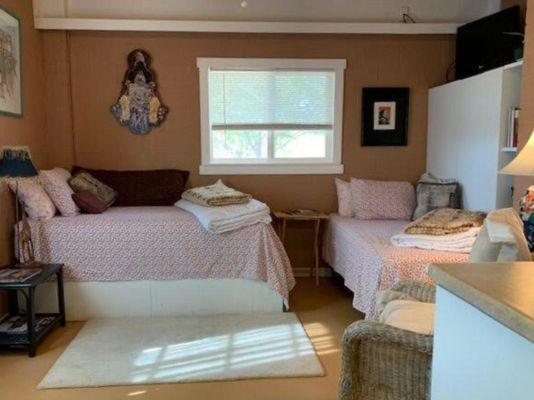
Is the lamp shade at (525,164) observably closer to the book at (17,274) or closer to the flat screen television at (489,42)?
the flat screen television at (489,42)

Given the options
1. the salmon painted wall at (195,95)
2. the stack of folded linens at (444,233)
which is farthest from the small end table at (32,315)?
the stack of folded linens at (444,233)

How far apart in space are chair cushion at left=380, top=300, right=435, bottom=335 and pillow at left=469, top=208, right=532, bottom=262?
29cm

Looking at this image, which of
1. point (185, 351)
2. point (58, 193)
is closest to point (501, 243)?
point (185, 351)

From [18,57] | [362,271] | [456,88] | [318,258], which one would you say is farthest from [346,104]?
[18,57]

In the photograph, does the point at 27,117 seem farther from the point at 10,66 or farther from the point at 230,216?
the point at 230,216

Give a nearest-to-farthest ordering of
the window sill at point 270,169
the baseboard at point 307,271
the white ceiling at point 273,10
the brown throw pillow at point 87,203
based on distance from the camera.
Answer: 1. the brown throw pillow at point 87,203
2. the white ceiling at point 273,10
3. the window sill at point 270,169
4. the baseboard at point 307,271

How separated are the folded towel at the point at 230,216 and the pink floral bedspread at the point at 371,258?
2.31 ft

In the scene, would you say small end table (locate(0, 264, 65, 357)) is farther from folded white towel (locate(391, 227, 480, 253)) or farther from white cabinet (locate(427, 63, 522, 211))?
white cabinet (locate(427, 63, 522, 211))

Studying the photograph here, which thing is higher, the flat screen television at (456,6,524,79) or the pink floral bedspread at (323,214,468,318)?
the flat screen television at (456,6,524,79)

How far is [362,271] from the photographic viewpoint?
3266mm

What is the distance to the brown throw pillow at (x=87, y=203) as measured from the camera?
3.70 m

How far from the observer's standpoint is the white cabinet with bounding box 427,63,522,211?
3393mm

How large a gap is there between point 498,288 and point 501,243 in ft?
2.74

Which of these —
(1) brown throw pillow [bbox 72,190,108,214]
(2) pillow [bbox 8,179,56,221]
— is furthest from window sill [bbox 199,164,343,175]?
(2) pillow [bbox 8,179,56,221]
